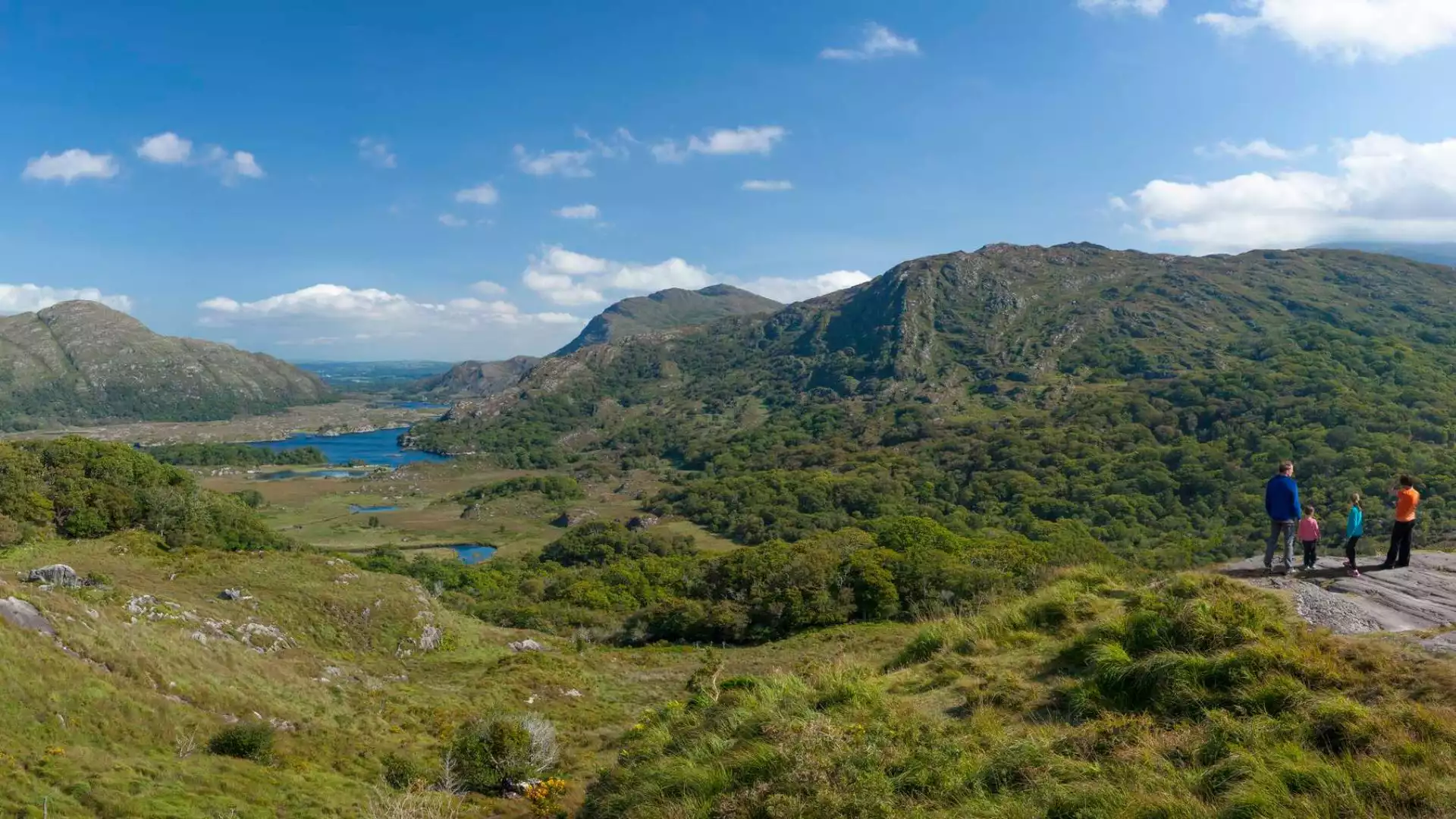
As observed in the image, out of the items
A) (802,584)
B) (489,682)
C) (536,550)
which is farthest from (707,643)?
(536,550)

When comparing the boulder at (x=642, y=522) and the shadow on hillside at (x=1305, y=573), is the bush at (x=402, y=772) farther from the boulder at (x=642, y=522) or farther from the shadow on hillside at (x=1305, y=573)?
the boulder at (x=642, y=522)

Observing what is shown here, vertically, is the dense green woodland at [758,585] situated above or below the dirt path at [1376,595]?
below

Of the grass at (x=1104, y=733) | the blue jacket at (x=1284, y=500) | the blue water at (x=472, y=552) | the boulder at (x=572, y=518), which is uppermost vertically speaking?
the blue jacket at (x=1284, y=500)

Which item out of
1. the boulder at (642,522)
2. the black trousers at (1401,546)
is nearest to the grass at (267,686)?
the black trousers at (1401,546)

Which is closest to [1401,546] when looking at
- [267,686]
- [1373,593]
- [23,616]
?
[1373,593]

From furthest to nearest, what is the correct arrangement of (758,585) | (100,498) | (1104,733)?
(758,585)
(100,498)
(1104,733)

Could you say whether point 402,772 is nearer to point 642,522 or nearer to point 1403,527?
point 1403,527

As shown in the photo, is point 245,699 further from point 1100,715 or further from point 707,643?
point 707,643
